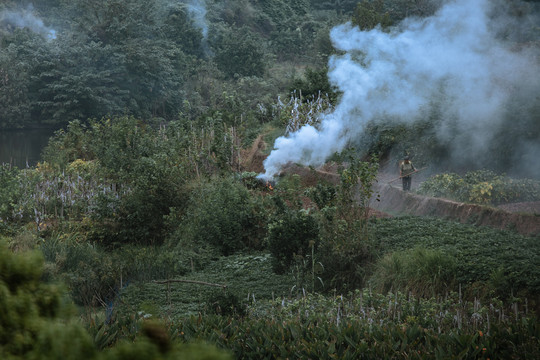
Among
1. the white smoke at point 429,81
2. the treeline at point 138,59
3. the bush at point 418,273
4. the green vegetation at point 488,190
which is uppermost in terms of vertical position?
the treeline at point 138,59

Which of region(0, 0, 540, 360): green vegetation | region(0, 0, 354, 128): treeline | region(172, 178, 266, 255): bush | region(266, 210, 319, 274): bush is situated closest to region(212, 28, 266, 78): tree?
region(0, 0, 354, 128): treeline

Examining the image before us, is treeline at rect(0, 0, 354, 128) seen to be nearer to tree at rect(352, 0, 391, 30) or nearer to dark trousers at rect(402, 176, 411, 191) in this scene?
tree at rect(352, 0, 391, 30)

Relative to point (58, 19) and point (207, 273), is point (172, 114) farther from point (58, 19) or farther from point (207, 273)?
point (207, 273)

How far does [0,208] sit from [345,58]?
11611 mm

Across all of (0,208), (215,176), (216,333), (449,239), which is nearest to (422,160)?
(215,176)

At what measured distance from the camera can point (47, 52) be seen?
26531 millimetres

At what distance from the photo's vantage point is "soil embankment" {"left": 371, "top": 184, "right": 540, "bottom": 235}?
31.1 feet

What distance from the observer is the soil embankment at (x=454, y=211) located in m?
9.49

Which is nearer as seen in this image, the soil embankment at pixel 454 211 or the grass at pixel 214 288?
the grass at pixel 214 288

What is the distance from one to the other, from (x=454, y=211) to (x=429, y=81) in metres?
6.74

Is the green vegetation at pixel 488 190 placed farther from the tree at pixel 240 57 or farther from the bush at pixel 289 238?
the tree at pixel 240 57

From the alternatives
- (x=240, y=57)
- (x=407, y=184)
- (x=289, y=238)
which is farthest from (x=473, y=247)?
(x=240, y=57)

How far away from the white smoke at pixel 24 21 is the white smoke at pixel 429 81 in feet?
76.6

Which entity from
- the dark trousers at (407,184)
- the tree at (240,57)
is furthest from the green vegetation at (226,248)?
the tree at (240,57)
